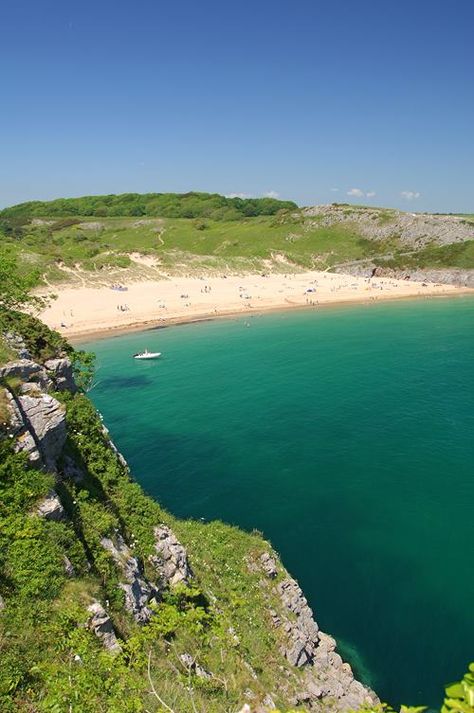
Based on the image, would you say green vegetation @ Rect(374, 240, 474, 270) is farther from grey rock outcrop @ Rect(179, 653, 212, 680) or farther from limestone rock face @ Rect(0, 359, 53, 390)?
grey rock outcrop @ Rect(179, 653, 212, 680)

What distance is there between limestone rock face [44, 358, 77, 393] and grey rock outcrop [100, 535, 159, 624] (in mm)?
8233

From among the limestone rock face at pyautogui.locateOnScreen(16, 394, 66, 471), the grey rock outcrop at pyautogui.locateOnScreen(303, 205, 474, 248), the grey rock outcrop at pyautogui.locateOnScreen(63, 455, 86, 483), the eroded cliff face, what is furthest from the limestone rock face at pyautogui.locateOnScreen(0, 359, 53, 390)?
the grey rock outcrop at pyautogui.locateOnScreen(303, 205, 474, 248)

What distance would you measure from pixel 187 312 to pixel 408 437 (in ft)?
210

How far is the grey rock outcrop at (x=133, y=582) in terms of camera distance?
15820mm

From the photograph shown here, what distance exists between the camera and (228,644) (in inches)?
661

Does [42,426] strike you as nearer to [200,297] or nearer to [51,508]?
[51,508]

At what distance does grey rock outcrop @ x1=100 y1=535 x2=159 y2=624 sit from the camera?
15.8m

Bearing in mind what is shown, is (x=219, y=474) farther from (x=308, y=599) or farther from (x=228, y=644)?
(x=228, y=644)

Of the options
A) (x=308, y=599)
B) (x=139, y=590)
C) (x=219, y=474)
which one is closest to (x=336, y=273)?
(x=219, y=474)

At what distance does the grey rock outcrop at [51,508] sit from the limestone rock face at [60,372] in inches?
307

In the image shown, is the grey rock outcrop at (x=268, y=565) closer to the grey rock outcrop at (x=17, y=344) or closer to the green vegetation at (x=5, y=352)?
the grey rock outcrop at (x=17, y=344)

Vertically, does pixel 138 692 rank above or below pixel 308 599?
above

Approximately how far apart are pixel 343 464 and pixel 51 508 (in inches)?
1095

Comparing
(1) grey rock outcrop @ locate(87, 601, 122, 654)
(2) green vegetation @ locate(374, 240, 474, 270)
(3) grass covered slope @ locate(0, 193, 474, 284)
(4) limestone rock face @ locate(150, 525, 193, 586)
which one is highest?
(3) grass covered slope @ locate(0, 193, 474, 284)
